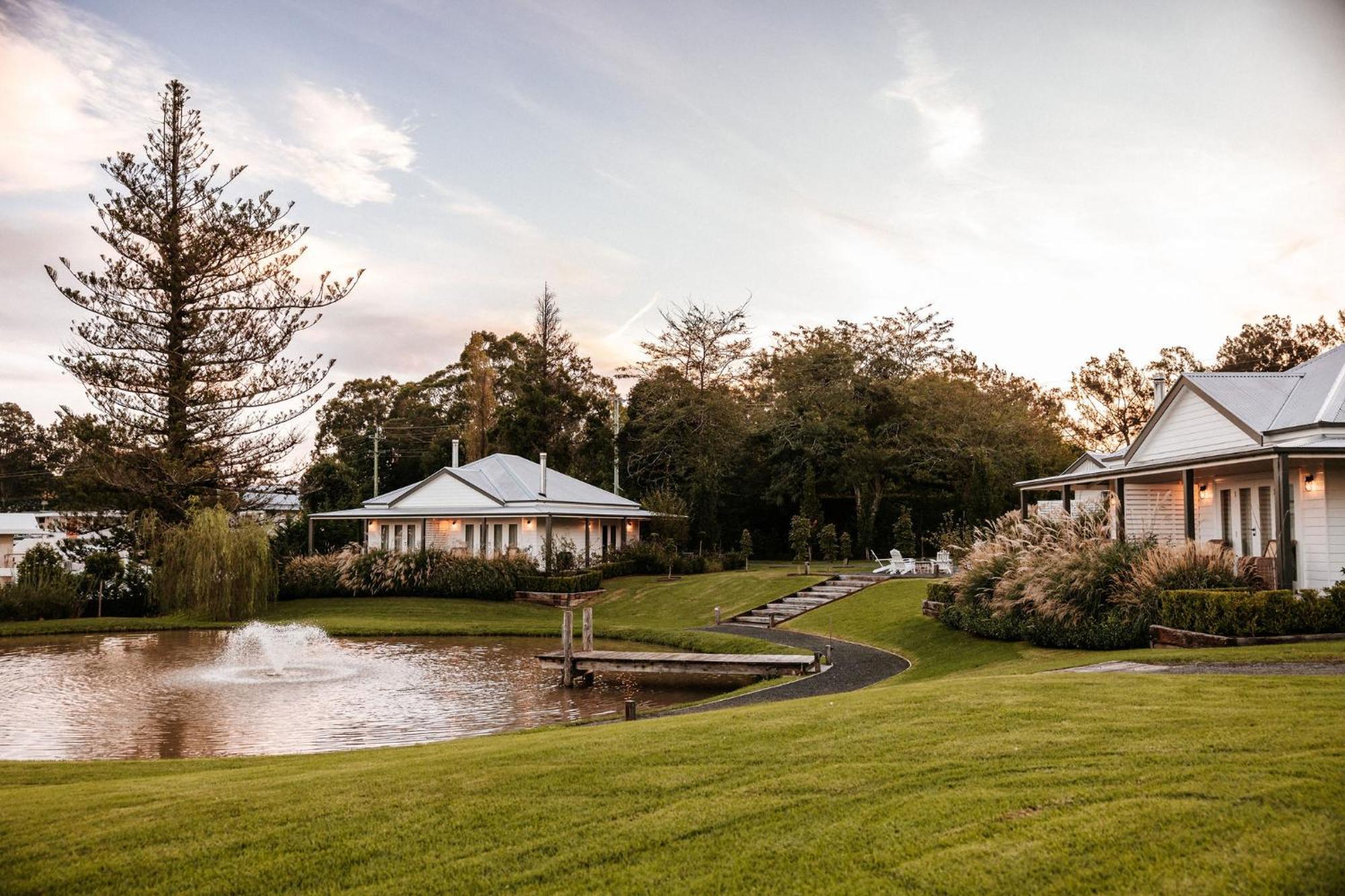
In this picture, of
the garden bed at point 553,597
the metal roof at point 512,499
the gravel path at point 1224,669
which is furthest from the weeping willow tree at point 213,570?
the gravel path at point 1224,669

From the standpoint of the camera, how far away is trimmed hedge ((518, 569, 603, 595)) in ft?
95.9

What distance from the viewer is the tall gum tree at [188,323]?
102 ft

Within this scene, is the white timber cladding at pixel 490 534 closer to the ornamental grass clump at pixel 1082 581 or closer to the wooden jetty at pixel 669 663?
the wooden jetty at pixel 669 663

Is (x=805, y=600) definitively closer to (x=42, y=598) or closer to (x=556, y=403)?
(x=42, y=598)

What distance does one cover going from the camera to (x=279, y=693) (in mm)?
15578

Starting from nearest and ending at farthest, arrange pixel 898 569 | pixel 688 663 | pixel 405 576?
pixel 688 663, pixel 898 569, pixel 405 576

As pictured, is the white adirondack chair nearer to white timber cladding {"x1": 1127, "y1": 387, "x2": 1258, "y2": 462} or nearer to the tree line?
the tree line

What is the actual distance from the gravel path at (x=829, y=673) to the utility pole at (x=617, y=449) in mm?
22981

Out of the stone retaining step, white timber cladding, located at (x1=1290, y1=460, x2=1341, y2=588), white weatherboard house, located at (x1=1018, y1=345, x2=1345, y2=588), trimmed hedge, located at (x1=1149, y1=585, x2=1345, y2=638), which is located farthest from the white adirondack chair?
trimmed hedge, located at (x1=1149, y1=585, x2=1345, y2=638)

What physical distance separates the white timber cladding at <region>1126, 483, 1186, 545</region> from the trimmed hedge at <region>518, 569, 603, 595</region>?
1635 centimetres

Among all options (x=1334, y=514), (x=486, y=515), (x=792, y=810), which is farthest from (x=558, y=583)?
(x=792, y=810)

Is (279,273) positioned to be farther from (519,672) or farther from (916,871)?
(916,871)

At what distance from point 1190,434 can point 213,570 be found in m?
25.3

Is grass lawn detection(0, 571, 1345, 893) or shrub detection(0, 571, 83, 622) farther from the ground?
grass lawn detection(0, 571, 1345, 893)
